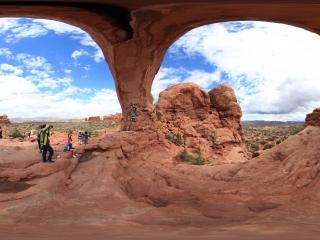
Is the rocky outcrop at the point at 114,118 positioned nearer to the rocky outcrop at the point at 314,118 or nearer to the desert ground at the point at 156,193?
the desert ground at the point at 156,193

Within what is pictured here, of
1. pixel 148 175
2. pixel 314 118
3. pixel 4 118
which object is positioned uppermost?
pixel 4 118

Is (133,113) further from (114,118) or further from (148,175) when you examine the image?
(114,118)

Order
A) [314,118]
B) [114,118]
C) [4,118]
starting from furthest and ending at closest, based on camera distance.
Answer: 1. [114,118]
2. [4,118]
3. [314,118]

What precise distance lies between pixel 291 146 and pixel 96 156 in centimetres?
601

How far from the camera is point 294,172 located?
12.4 metres

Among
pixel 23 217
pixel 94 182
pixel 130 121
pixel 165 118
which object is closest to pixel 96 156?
pixel 94 182

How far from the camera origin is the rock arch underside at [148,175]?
9578mm

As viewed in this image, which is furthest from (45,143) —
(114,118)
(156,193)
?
(114,118)

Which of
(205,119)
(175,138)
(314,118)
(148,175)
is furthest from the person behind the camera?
(205,119)

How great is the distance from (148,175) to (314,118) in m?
5.50

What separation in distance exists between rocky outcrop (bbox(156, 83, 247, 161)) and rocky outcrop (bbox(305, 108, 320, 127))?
1120cm

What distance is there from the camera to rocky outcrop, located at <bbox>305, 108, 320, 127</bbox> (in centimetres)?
1388

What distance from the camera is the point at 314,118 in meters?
14.0

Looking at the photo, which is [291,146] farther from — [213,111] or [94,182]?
[213,111]
